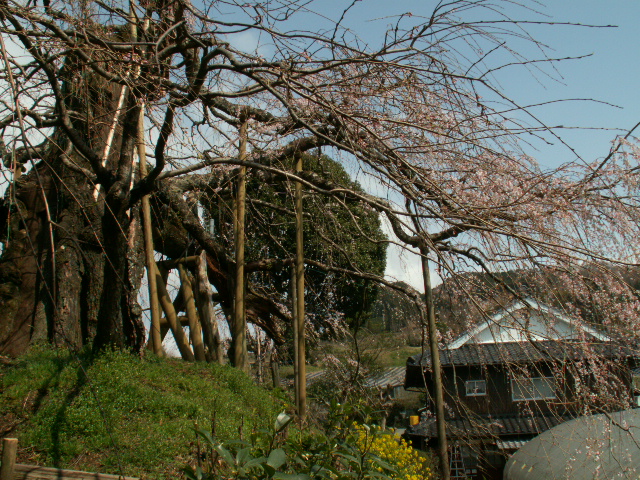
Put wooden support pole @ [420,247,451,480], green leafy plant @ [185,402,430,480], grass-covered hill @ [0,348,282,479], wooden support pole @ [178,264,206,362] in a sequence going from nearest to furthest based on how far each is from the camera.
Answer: green leafy plant @ [185,402,430,480] → grass-covered hill @ [0,348,282,479] → wooden support pole @ [420,247,451,480] → wooden support pole @ [178,264,206,362]

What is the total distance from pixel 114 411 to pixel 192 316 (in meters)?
3.42

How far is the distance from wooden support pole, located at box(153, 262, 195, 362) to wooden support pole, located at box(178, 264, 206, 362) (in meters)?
0.11

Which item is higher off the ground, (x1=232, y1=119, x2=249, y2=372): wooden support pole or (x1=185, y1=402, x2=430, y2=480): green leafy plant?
(x1=232, y1=119, x2=249, y2=372): wooden support pole

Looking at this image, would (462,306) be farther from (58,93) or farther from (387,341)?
(387,341)

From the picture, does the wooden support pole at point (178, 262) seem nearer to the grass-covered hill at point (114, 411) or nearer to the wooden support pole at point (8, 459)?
the grass-covered hill at point (114, 411)

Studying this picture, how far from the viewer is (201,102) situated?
5.27 m

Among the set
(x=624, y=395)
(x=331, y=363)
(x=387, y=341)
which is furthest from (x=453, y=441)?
(x=387, y=341)

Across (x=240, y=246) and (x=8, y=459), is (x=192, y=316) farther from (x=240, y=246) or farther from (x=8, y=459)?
(x=8, y=459)

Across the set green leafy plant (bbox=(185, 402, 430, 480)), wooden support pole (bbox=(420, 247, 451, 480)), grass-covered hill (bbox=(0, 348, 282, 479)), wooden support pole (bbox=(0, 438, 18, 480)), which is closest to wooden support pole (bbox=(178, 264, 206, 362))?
grass-covered hill (bbox=(0, 348, 282, 479))

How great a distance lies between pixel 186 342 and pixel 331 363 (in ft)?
24.4

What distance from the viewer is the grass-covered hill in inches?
181

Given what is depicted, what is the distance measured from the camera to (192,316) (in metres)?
8.62

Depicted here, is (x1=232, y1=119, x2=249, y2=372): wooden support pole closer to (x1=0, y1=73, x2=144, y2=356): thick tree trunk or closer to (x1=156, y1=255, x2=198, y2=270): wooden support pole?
(x1=0, y1=73, x2=144, y2=356): thick tree trunk

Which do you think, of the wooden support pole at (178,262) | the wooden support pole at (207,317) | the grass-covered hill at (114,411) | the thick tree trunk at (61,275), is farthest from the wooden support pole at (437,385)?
the wooden support pole at (178,262)
